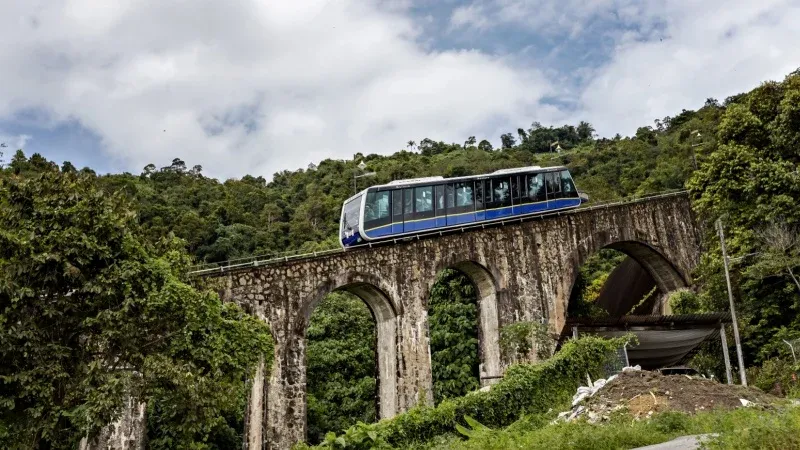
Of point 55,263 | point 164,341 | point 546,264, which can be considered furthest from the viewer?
point 546,264

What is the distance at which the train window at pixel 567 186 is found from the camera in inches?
738

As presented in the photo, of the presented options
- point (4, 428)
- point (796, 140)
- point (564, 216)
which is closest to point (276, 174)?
point (564, 216)

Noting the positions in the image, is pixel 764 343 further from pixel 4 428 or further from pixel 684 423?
pixel 4 428

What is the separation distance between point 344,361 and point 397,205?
658cm

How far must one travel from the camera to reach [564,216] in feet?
60.6

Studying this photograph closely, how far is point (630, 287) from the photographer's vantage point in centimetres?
2397

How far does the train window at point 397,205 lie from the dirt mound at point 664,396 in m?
6.99

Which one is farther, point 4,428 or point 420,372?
point 420,372

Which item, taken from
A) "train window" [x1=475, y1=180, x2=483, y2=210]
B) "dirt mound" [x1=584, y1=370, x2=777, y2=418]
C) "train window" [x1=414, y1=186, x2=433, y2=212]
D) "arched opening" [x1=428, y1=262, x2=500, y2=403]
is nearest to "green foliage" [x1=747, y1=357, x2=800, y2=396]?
"dirt mound" [x1=584, y1=370, x2=777, y2=418]

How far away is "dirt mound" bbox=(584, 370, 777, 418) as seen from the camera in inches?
322

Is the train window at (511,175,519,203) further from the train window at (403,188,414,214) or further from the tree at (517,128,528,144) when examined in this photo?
the tree at (517,128,528,144)

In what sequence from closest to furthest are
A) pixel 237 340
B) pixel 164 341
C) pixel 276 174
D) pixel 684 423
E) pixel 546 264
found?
1. pixel 684 423
2. pixel 164 341
3. pixel 237 340
4. pixel 546 264
5. pixel 276 174

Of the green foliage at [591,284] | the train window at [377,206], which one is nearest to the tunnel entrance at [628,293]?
the green foliage at [591,284]

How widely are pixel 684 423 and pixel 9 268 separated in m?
7.96
